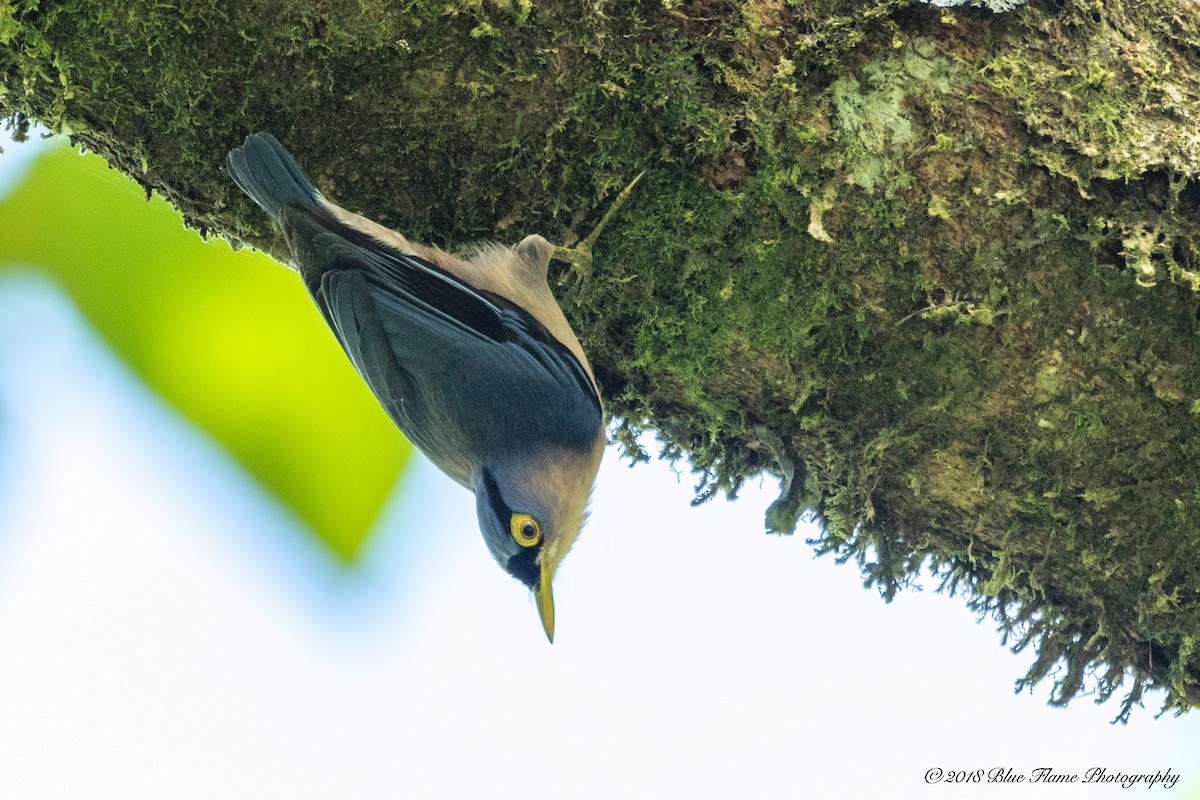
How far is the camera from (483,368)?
3174mm

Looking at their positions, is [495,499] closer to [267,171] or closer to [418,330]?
[418,330]

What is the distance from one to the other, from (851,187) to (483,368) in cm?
122

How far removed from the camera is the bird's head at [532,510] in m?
3.16

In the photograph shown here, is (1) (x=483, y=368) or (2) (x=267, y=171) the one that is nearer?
(2) (x=267, y=171)

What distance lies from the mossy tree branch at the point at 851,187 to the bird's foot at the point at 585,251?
0.04 meters

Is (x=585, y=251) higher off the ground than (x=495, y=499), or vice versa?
(x=585, y=251)

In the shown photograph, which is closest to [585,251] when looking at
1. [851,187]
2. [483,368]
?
[483,368]

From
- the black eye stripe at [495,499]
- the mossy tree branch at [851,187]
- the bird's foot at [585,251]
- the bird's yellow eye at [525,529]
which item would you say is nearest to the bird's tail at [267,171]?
the mossy tree branch at [851,187]

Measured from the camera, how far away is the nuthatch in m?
2.95

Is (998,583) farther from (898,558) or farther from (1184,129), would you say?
(1184,129)

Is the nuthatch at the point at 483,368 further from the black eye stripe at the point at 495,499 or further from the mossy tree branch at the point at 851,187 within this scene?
the mossy tree branch at the point at 851,187

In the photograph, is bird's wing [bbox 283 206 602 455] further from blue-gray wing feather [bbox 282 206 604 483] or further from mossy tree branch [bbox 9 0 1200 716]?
mossy tree branch [bbox 9 0 1200 716]

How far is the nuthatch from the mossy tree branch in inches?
5.9

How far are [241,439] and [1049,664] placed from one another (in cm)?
234
